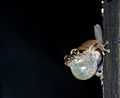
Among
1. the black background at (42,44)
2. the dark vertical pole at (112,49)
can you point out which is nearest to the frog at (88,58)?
the dark vertical pole at (112,49)

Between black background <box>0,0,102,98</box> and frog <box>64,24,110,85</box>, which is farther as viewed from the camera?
black background <box>0,0,102,98</box>

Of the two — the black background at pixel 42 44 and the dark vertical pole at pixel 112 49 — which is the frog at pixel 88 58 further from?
the black background at pixel 42 44

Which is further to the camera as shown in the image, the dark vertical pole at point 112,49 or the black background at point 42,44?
the black background at point 42,44

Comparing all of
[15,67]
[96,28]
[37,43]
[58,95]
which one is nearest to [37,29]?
[37,43]

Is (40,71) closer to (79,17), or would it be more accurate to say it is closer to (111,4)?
(79,17)

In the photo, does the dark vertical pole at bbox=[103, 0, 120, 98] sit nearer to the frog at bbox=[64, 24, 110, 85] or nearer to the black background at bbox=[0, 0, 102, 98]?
the frog at bbox=[64, 24, 110, 85]

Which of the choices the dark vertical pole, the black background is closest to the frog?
the dark vertical pole

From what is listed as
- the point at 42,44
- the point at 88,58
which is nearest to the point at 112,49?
the point at 88,58
